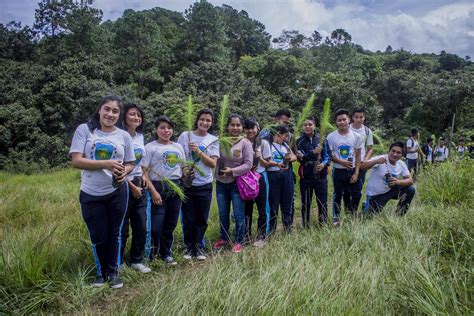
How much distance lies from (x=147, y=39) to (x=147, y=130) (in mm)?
11138

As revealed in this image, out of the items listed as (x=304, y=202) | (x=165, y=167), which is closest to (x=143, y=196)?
(x=165, y=167)

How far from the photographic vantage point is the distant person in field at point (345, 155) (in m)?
5.37

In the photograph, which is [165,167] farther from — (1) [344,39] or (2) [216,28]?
(1) [344,39]

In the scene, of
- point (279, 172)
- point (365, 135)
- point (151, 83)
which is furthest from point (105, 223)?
point (151, 83)

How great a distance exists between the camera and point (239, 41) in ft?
141

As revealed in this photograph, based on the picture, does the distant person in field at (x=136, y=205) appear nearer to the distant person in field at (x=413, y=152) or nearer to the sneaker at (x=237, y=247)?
the sneaker at (x=237, y=247)

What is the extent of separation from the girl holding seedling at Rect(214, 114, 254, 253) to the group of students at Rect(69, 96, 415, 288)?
0.01 metres

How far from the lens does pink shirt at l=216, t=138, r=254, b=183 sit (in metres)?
4.56

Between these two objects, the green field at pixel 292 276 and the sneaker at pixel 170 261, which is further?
the sneaker at pixel 170 261

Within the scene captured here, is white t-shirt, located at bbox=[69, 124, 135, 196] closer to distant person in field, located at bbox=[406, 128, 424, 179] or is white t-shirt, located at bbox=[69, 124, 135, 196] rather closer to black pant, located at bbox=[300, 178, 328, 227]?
black pant, located at bbox=[300, 178, 328, 227]

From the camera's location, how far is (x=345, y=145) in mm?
5371

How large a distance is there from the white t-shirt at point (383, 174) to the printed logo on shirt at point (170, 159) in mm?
2961

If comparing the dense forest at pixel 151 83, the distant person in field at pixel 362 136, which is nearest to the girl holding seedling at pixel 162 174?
the distant person in field at pixel 362 136

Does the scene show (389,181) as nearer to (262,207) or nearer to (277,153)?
(277,153)
